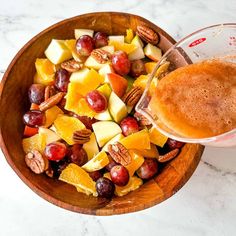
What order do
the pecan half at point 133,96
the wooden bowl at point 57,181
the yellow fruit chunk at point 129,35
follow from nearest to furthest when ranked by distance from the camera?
the wooden bowl at point 57,181 < the pecan half at point 133,96 < the yellow fruit chunk at point 129,35

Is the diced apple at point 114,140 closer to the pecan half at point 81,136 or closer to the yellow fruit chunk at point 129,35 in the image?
the pecan half at point 81,136

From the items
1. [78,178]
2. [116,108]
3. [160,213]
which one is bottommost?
[160,213]

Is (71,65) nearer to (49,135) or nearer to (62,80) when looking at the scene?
(62,80)

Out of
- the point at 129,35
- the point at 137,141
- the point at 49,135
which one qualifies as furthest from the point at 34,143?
the point at 129,35

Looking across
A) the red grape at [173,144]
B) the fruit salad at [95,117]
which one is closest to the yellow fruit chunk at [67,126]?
the fruit salad at [95,117]

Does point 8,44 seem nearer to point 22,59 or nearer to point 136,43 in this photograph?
point 22,59

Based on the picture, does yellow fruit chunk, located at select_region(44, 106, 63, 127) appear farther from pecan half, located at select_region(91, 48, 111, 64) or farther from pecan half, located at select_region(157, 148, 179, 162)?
pecan half, located at select_region(157, 148, 179, 162)
